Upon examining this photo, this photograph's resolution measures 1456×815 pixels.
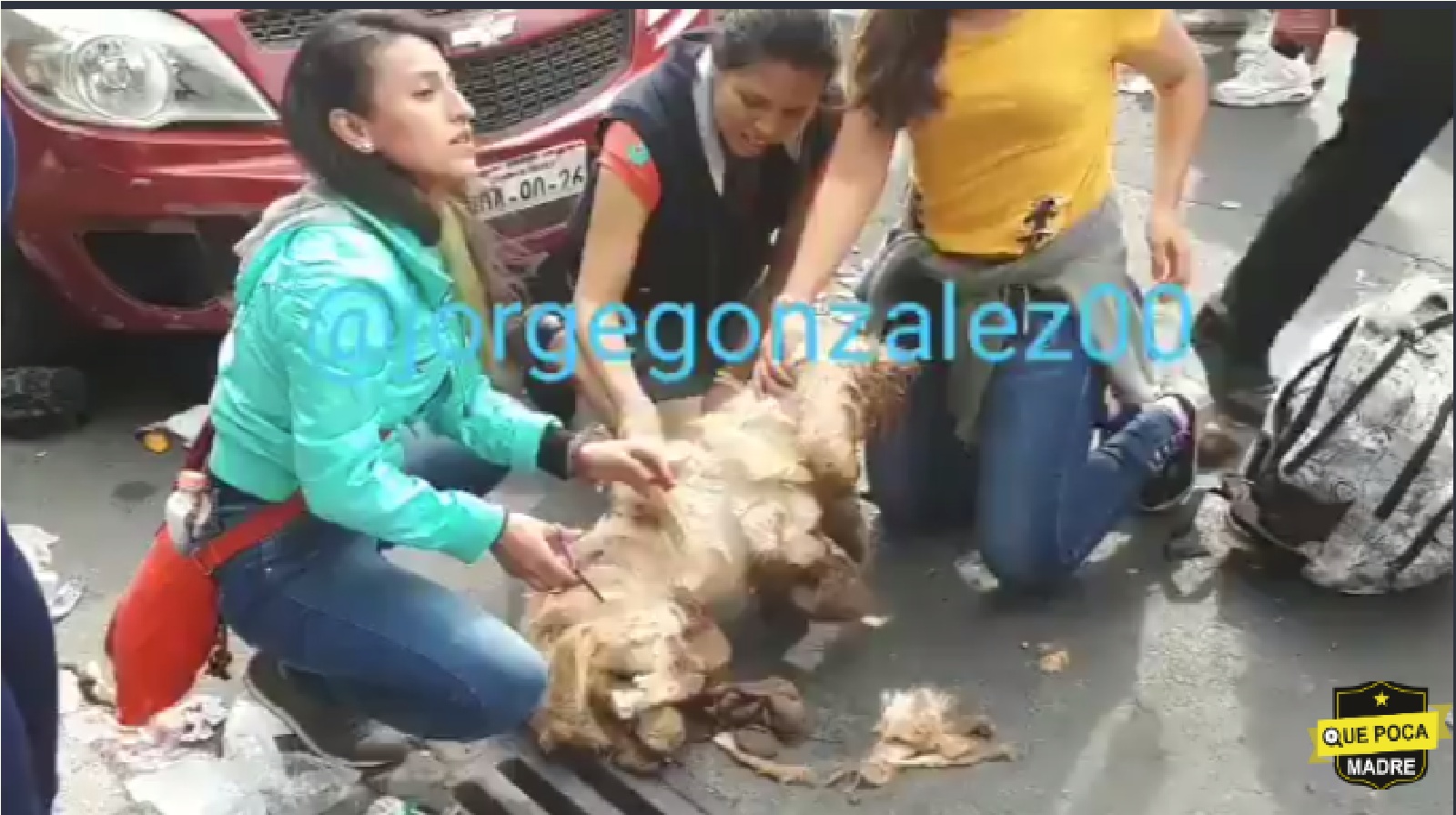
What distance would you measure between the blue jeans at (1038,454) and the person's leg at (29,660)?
94 centimetres

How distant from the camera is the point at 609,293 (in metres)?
1.60

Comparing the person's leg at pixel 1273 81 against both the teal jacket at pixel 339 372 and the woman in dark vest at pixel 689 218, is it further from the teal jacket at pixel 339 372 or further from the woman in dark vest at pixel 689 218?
the teal jacket at pixel 339 372

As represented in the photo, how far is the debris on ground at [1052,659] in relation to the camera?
1.58m

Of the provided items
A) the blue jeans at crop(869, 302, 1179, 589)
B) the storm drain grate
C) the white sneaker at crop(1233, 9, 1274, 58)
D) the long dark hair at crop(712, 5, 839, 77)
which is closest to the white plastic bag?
the storm drain grate

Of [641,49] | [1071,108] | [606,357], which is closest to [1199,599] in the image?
[1071,108]

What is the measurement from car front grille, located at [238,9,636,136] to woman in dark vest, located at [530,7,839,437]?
0.27 meters

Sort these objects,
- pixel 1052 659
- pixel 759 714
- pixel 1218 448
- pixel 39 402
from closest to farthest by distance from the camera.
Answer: pixel 759 714
pixel 1052 659
pixel 1218 448
pixel 39 402

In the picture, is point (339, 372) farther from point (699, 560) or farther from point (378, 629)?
point (699, 560)

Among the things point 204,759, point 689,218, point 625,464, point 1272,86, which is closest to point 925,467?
point 689,218

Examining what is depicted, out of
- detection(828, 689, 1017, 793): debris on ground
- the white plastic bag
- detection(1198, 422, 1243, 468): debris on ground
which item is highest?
the white plastic bag

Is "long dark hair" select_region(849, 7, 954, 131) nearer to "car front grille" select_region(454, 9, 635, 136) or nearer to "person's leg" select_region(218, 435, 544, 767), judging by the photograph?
"car front grille" select_region(454, 9, 635, 136)

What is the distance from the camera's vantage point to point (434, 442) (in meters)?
1.48

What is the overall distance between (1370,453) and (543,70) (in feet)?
3.62

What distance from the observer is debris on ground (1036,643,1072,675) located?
5.18ft
